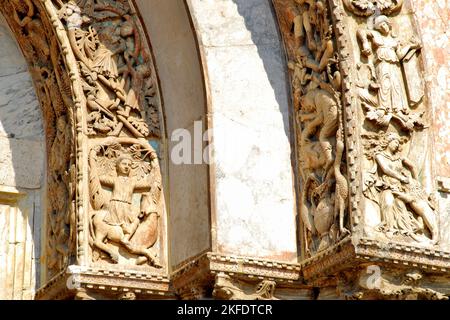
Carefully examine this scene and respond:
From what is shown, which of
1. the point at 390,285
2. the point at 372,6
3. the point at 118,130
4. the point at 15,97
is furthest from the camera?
the point at 15,97

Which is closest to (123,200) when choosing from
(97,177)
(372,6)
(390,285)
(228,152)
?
(97,177)

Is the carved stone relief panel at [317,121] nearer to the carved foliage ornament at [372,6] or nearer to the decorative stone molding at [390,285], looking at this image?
the carved foliage ornament at [372,6]

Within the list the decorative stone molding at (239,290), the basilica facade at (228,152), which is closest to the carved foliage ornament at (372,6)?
the basilica facade at (228,152)

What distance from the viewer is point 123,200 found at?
11625mm

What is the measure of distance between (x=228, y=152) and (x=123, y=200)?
98 cm

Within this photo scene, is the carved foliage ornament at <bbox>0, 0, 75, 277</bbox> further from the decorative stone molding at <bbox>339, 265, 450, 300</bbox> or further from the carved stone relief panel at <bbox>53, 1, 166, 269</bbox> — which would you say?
the decorative stone molding at <bbox>339, 265, 450, 300</bbox>

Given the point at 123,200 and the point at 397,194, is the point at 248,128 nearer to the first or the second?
the point at 123,200

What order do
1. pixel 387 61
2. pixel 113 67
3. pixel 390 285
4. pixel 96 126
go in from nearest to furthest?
pixel 390 285 < pixel 387 61 < pixel 96 126 < pixel 113 67

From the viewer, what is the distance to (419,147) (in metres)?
11.1

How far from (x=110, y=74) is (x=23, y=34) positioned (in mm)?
996

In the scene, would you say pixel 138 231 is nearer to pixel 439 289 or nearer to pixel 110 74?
pixel 110 74

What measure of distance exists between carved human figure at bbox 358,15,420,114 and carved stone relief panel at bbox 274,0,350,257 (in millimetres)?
322

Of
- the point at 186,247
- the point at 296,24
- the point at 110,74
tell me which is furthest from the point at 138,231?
the point at 296,24

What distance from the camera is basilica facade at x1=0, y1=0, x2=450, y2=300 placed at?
Answer: 10.8 metres
